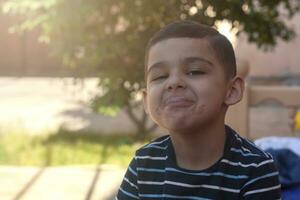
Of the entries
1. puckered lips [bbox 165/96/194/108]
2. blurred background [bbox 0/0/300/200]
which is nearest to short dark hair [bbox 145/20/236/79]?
puckered lips [bbox 165/96/194/108]

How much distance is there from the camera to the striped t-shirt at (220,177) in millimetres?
1275

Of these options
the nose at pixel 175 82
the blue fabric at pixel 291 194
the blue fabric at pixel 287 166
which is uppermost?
the nose at pixel 175 82

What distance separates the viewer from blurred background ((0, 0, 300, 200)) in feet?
11.6

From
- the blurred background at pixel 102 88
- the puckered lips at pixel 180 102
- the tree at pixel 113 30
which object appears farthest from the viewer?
the tree at pixel 113 30

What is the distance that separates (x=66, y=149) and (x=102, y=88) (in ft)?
2.31

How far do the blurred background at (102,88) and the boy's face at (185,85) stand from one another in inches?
57.5

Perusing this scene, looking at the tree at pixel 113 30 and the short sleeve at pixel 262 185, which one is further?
the tree at pixel 113 30

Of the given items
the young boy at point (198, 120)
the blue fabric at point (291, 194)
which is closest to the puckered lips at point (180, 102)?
the young boy at point (198, 120)

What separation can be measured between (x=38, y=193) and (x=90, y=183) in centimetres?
44

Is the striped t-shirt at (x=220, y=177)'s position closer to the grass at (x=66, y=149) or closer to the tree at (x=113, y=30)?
the tree at (x=113, y=30)

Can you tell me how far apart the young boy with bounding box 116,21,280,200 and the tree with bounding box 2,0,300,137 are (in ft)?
8.97

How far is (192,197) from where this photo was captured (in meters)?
1.28

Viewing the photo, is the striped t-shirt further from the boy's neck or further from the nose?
the nose

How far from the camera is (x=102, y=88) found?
584 cm
